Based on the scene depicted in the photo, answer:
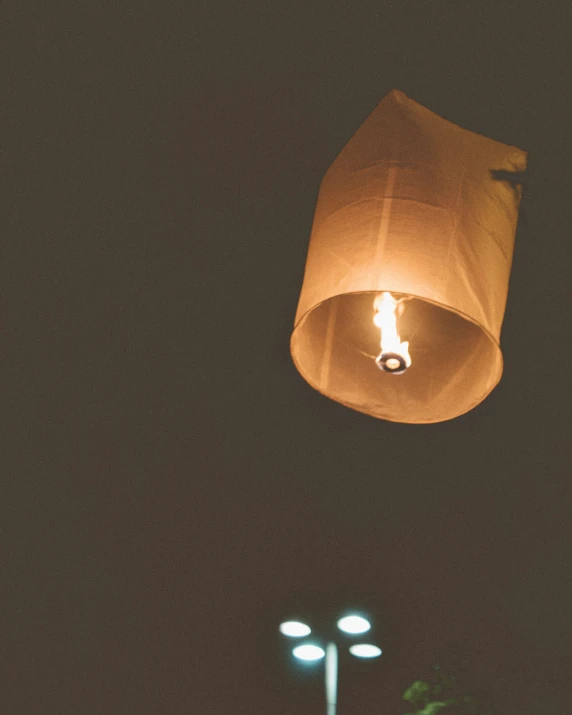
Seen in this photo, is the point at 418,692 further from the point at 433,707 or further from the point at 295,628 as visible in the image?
the point at 295,628

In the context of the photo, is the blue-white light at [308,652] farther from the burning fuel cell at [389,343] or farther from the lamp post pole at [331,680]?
the burning fuel cell at [389,343]

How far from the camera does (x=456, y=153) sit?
8.05 feet

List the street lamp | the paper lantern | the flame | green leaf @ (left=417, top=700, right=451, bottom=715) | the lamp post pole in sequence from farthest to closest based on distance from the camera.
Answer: the street lamp < the lamp post pole < green leaf @ (left=417, top=700, right=451, bottom=715) < the flame < the paper lantern

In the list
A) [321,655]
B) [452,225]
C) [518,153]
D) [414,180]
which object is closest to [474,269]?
[452,225]

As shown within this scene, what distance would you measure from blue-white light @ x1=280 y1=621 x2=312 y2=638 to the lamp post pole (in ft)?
1.28

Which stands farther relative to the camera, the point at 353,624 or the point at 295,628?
the point at 295,628

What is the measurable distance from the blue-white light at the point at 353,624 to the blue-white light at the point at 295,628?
10.5 inches

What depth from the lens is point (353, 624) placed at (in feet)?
18.3

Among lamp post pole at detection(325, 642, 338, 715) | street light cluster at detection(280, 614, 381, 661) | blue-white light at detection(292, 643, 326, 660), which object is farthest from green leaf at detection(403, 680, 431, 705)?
blue-white light at detection(292, 643, 326, 660)

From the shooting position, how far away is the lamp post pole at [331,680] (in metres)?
4.55

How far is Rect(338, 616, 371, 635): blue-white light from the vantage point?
218 inches

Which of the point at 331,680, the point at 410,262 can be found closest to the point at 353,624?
the point at 331,680

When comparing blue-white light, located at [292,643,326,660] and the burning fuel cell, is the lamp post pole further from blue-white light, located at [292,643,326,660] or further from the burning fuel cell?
the burning fuel cell

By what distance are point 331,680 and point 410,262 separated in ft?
10.6
